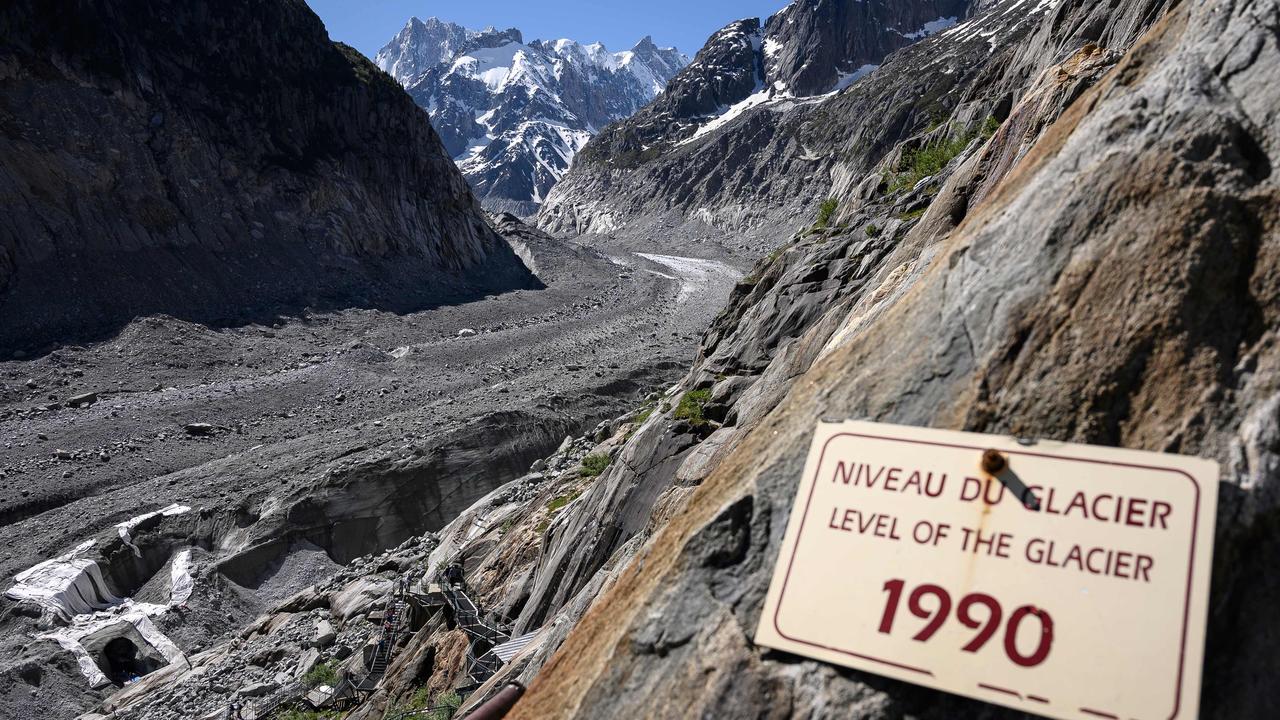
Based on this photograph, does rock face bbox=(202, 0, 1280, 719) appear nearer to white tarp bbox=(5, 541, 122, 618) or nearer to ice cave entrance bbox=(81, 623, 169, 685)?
ice cave entrance bbox=(81, 623, 169, 685)

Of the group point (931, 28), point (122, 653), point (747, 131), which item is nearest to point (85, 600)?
point (122, 653)

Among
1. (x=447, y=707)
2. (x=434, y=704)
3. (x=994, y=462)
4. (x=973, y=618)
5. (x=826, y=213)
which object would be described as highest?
(x=826, y=213)

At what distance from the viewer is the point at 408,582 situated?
14.9 metres

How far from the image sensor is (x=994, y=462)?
3031mm

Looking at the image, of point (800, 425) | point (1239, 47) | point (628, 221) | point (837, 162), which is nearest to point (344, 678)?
point (800, 425)

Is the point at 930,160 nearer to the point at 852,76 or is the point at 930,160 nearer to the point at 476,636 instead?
the point at 476,636

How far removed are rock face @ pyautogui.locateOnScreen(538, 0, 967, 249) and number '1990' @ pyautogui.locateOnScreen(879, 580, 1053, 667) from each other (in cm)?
9357

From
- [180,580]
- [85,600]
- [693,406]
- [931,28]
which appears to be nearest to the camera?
[693,406]

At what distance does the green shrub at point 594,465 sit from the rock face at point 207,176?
1303 inches

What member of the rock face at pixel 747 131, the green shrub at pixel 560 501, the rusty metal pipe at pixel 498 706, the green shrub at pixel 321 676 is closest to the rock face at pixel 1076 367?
the rusty metal pipe at pixel 498 706

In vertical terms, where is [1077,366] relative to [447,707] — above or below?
above

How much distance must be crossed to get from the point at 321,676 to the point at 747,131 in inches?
4947

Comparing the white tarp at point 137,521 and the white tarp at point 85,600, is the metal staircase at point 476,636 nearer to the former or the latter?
the white tarp at point 85,600

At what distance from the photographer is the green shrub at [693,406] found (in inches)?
403
